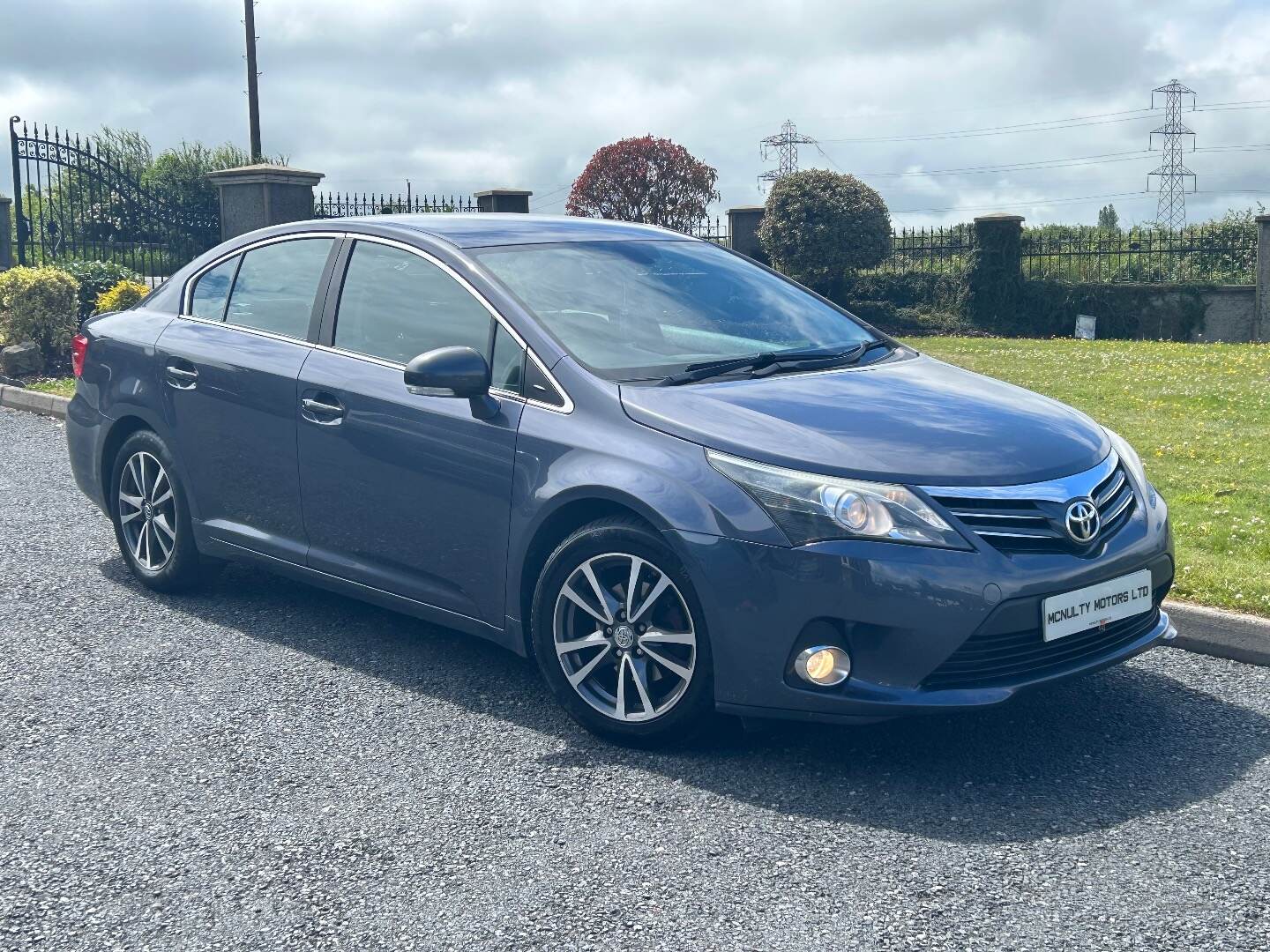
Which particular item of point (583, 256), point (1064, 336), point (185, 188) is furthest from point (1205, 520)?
point (185, 188)

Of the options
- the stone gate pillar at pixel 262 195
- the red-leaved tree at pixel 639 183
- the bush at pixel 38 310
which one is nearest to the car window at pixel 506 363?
the bush at pixel 38 310

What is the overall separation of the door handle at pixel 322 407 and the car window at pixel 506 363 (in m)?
0.70

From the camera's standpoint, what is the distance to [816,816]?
390cm

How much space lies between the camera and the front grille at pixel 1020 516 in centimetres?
396

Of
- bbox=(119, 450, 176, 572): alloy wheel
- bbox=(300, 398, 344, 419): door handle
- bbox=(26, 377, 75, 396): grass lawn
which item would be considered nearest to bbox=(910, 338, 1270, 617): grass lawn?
bbox=(300, 398, 344, 419): door handle

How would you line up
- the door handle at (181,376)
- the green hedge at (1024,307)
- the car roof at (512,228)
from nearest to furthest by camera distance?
the car roof at (512,228), the door handle at (181,376), the green hedge at (1024,307)

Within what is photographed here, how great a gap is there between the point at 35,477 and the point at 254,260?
425 centimetres

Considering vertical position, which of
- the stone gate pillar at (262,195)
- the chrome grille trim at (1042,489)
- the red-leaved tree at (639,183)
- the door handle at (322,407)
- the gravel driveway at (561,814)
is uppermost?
the red-leaved tree at (639,183)

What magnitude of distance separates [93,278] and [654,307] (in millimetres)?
13884

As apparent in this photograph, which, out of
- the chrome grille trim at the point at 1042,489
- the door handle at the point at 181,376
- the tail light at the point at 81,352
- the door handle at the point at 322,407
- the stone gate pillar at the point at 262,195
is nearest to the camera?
the chrome grille trim at the point at 1042,489

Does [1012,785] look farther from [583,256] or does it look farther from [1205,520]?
[1205,520]

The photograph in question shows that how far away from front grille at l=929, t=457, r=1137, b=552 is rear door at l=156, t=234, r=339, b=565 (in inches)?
103

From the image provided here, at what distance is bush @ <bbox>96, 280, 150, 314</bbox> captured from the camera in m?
15.9

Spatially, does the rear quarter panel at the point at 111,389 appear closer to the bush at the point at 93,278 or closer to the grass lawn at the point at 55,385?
the grass lawn at the point at 55,385
